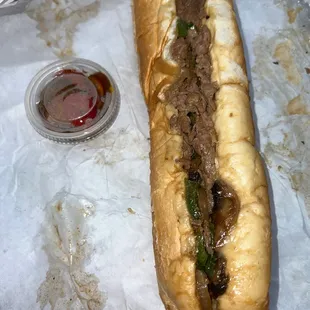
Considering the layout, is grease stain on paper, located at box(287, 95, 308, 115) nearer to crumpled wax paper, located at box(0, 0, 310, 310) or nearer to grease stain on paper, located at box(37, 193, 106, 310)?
crumpled wax paper, located at box(0, 0, 310, 310)

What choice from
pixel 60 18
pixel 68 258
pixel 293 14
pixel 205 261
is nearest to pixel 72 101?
pixel 60 18

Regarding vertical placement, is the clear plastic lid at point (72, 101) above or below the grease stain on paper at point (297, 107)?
above

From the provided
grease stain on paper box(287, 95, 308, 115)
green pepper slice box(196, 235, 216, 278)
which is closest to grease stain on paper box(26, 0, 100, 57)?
grease stain on paper box(287, 95, 308, 115)

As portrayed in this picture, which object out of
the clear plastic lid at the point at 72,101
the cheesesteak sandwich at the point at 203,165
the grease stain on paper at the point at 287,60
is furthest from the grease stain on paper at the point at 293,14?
the clear plastic lid at the point at 72,101

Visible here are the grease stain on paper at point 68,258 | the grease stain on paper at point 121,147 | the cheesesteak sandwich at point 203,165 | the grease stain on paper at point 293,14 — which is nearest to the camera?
the cheesesteak sandwich at point 203,165

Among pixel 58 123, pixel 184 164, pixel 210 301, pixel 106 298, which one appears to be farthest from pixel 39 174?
pixel 210 301

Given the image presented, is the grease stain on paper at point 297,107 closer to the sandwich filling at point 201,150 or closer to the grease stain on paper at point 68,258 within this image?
the sandwich filling at point 201,150

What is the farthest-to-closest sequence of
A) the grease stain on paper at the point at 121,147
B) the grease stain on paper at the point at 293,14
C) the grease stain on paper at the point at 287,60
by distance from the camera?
the grease stain on paper at the point at 293,14, the grease stain on paper at the point at 287,60, the grease stain on paper at the point at 121,147


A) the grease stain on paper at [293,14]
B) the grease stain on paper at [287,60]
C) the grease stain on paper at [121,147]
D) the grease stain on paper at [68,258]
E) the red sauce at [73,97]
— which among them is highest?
the grease stain on paper at [293,14]
